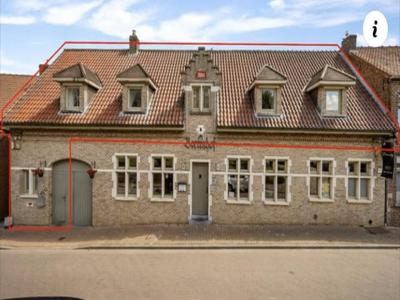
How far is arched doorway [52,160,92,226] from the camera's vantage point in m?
11.8

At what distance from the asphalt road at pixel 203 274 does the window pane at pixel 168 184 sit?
3.46 m

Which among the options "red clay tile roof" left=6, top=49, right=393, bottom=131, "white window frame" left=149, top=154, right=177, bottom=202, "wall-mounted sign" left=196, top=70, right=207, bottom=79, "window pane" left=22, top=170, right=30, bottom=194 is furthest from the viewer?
"window pane" left=22, top=170, right=30, bottom=194

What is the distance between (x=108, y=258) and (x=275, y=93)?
1006cm

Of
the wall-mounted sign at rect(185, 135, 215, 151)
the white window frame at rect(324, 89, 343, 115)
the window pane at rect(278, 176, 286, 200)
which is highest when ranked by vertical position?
the white window frame at rect(324, 89, 343, 115)

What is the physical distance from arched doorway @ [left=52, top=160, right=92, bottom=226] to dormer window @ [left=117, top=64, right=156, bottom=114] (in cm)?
360

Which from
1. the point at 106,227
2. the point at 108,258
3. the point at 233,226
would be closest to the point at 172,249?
the point at 108,258

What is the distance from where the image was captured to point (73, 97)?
12.4 metres

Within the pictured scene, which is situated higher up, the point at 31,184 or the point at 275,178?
the point at 275,178

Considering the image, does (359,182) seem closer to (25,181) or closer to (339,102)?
(339,102)

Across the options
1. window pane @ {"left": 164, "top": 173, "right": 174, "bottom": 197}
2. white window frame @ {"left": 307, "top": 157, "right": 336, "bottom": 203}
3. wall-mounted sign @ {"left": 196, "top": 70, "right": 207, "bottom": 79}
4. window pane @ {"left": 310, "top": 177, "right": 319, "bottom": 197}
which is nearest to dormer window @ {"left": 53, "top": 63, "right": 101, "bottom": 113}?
window pane @ {"left": 164, "top": 173, "right": 174, "bottom": 197}

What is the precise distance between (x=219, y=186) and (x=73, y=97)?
851cm

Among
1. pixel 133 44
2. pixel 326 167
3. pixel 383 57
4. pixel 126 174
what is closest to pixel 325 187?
pixel 326 167

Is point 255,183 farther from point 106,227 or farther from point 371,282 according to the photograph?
point 106,227

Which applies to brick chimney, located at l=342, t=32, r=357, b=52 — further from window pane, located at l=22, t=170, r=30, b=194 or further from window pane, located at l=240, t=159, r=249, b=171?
window pane, located at l=22, t=170, r=30, b=194
